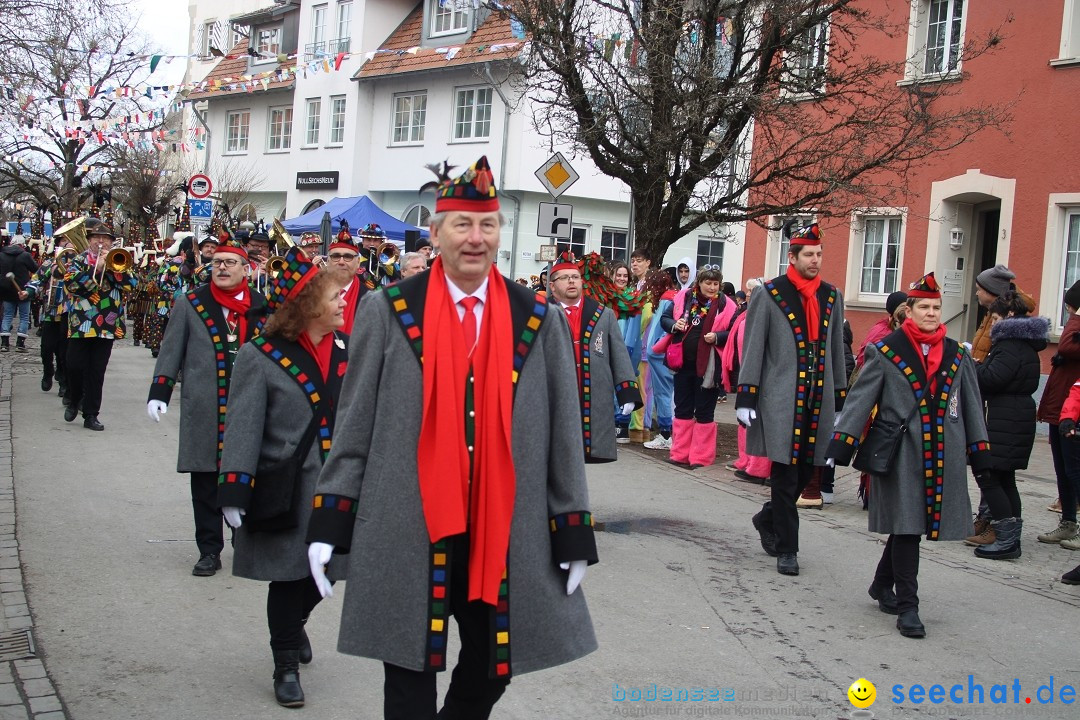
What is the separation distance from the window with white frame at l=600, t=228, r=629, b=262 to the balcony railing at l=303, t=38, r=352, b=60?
10398 millimetres

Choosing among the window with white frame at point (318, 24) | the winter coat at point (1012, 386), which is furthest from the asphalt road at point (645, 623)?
the window with white frame at point (318, 24)

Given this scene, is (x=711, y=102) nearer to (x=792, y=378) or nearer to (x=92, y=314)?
(x=792, y=378)

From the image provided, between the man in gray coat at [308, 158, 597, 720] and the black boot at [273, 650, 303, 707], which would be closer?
the man in gray coat at [308, 158, 597, 720]

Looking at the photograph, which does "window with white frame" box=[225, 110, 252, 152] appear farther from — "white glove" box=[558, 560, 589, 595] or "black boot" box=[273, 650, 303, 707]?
"white glove" box=[558, 560, 589, 595]

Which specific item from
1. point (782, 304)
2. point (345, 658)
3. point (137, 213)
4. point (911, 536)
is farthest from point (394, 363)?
point (137, 213)

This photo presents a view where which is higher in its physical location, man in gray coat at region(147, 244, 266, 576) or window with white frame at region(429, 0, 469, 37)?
window with white frame at region(429, 0, 469, 37)

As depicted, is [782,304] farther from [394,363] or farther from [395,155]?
[395,155]

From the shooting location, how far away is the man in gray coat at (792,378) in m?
7.36

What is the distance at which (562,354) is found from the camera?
3498 mm

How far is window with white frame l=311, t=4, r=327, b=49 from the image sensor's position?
125 ft

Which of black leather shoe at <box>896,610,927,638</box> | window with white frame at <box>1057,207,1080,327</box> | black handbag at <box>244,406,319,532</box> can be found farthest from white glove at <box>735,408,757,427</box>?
window with white frame at <box>1057,207,1080,327</box>

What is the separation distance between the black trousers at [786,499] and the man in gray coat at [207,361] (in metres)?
3.31

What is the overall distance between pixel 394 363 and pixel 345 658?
2.54 meters

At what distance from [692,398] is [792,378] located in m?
4.50
